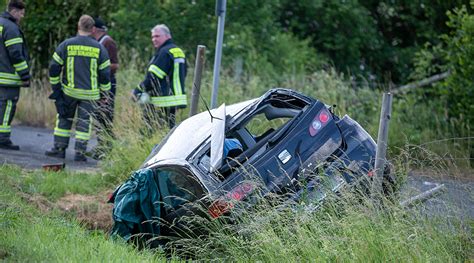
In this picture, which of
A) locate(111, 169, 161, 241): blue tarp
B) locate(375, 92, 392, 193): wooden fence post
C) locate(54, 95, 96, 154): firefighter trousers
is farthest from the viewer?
locate(54, 95, 96, 154): firefighter trousers

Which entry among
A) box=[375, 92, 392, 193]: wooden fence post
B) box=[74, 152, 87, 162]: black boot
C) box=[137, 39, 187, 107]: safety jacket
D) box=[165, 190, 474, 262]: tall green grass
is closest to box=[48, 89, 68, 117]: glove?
box=[74, 152, 87, 162]: black boot

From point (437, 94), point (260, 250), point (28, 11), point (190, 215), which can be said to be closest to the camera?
point (260, 250)

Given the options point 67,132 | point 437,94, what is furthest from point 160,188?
point 437,94

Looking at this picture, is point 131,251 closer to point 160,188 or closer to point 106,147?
point 160,188

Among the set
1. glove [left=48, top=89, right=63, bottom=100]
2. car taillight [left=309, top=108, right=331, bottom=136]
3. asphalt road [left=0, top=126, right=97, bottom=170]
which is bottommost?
asphalt road [left=0, top=126, right=97, bottom=170]

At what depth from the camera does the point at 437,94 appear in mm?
15953

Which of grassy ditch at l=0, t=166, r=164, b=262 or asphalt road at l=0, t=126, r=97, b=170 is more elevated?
grassy ditch at l=0, t=166, r=164, b=262

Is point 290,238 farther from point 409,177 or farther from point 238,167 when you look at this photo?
point 409,177

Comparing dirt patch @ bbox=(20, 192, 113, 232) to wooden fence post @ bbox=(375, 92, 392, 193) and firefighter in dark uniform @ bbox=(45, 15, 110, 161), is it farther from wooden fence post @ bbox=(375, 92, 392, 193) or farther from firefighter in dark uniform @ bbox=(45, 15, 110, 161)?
wooden fence post @ bbox=(375, 92, 392, 193)

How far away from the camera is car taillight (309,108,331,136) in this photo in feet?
28.6

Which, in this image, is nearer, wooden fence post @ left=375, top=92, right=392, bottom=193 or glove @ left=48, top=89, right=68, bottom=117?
wooden fence post @ left=375, top=92, right=392, bottom=193

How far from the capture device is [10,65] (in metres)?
13.2

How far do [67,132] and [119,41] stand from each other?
6.29 metres

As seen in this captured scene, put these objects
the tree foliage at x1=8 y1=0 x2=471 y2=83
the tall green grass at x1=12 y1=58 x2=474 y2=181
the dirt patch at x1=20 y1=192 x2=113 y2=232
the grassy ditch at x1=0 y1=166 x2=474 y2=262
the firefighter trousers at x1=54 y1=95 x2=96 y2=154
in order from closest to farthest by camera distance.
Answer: the grassy ditch at x1=0 y1=166 x2=474 y2=262, the dirt patch at x1=20 y1=192 x2=113 y2=232, the firefighter trousers at x1=54 y1=95 x2=96 y2=154, the tall green grass at x1=12 y1=58 x2=474 y2=181, the tree foliage at x1=8 y1=0 x2=471 y2=83
